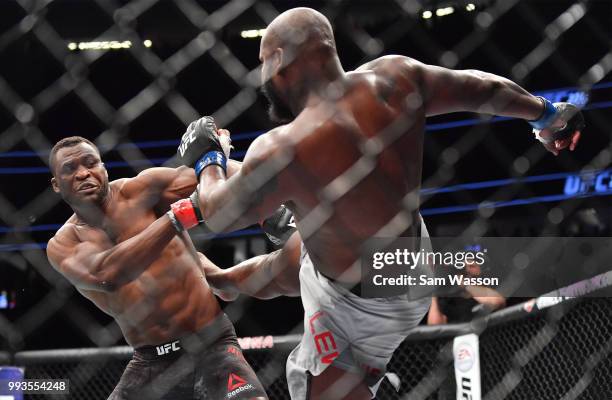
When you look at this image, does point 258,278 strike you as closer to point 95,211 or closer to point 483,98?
point 95,211

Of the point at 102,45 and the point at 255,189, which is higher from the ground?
the point at 102,45

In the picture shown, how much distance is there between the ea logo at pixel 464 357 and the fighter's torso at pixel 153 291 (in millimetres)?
964

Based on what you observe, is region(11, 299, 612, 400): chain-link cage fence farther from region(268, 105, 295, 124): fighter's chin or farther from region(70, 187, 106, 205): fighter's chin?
region(268, 105, 295, 124): fighter's chin

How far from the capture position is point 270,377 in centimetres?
356

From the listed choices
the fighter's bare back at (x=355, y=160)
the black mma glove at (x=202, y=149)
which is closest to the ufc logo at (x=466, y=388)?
the fighter's bare back at (x=355, y=160)

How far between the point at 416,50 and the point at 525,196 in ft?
3.54

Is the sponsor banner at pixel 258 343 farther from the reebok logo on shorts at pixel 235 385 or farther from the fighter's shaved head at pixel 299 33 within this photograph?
the fighter's shaved head at pixel 299 33

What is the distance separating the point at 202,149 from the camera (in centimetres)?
199

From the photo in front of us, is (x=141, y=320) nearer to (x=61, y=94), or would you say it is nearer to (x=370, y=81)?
(x=370, y=81)

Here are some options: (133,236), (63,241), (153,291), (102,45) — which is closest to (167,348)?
(153,291)

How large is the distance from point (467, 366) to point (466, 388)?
8cm

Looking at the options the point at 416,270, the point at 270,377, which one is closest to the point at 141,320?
the point at 270,377

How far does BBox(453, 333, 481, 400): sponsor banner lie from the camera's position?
121 inches

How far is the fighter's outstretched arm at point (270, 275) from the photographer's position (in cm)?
251
